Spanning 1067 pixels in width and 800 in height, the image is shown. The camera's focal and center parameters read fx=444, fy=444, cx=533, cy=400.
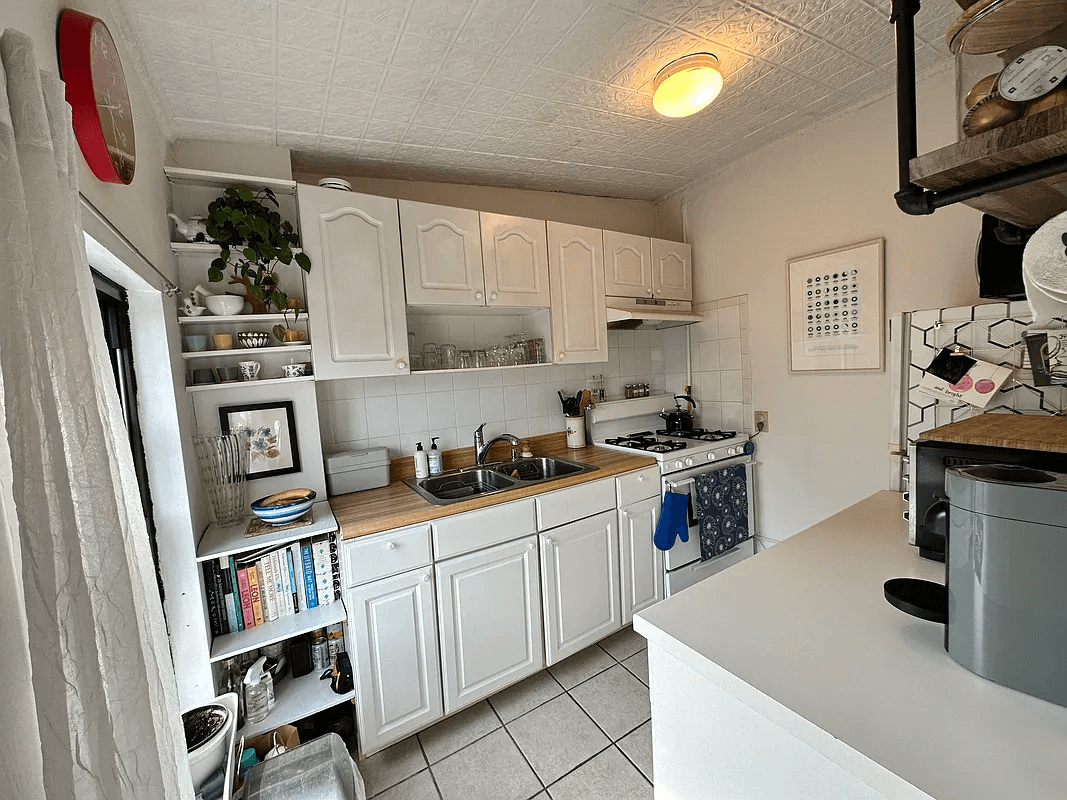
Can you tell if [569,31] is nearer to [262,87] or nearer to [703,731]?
[262,87]

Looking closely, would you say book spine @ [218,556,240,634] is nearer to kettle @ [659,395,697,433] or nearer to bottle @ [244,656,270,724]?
bottle @ [244,656,270,724]

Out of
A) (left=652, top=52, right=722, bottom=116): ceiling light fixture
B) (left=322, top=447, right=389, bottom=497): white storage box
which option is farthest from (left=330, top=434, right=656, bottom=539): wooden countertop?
(left=652, top=52, right=722, bottom=116): ceiling light fixture

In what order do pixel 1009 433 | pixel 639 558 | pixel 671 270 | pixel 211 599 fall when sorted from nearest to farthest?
pixel 1009 433 < pixel 211 599 < pixel 639 558 < pixel 671 270

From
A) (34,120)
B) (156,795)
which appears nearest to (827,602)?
(156,795)

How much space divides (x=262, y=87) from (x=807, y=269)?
96.4 inches

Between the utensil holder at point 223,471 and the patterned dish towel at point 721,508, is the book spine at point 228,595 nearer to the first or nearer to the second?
the utensil holder at point 223,471

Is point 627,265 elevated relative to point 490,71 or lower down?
lower down

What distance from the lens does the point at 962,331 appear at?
1.43 meters

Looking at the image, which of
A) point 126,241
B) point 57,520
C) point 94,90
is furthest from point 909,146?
point 126,241

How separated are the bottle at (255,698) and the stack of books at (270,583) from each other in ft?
0.59

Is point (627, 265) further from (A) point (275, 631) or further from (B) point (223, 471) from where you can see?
(A) point (275, 631)

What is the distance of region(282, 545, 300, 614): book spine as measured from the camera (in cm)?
163

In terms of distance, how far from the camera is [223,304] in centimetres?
163

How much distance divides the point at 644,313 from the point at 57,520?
2.42 metres
